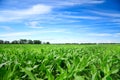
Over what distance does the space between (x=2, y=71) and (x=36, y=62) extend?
5.82 ft

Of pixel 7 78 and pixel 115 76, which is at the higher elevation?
pixel 7 78

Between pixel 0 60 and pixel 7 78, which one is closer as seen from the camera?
pixel 7 78

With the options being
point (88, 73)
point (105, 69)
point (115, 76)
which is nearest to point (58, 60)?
point (88, 73)

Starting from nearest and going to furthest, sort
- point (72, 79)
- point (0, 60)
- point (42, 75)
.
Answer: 1. point (72, 79)
2. point (42, 75)
3. point (0, 60)

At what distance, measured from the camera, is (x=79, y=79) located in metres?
1.50

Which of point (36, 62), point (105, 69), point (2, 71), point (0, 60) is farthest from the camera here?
point (36, 62)

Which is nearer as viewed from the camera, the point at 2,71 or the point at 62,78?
the point at 2,71

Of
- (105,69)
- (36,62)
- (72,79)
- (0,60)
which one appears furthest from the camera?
(36,62)

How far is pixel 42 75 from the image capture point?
2.48 m

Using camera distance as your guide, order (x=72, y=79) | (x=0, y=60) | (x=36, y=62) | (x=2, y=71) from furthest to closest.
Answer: (x=36, y=62) → (x=0, y=60) → (x=72, y=79) → (x=2, y=71)

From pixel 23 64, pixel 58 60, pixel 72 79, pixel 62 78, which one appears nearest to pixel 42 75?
pixel 23 64

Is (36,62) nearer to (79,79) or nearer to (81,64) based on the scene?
(81,64)

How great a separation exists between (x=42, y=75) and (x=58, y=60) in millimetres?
777

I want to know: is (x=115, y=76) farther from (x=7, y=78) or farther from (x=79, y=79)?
(x=7, y=78)
